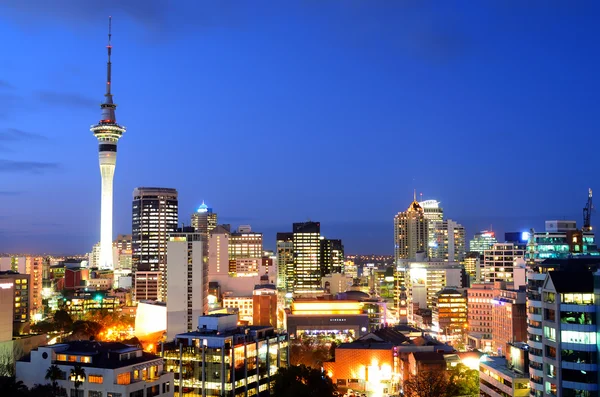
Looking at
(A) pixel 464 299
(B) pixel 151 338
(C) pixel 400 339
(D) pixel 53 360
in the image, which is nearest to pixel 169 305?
(B) pixel 151 338

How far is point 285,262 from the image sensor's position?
192 m

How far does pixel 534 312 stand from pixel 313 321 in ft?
218

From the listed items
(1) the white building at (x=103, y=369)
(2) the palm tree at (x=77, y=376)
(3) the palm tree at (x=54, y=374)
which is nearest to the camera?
(1) the white building at (x=103, y=369)

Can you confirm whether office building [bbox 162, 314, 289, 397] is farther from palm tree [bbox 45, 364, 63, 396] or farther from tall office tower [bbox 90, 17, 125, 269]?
tall office tower [bbox 90, 17, 125, 269]

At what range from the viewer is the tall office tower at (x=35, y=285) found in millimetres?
109800

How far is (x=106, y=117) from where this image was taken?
167125mm

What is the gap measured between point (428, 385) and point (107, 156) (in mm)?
126943

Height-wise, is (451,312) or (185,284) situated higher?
(185,284)

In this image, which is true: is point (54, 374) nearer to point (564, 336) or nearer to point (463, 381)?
point (564, 336)

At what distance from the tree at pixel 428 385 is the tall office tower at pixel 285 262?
127695 millimetres

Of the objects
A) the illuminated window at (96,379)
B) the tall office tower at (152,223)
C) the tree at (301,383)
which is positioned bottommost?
the tree at (301,383)

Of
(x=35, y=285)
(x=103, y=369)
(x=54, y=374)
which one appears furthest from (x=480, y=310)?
(x=35, y=285)

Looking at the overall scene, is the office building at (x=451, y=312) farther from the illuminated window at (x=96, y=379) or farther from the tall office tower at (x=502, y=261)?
the illuminated window at (x=96, y=379)

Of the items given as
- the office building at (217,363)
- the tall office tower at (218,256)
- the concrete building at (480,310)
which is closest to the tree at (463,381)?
the office building at (217,363)
